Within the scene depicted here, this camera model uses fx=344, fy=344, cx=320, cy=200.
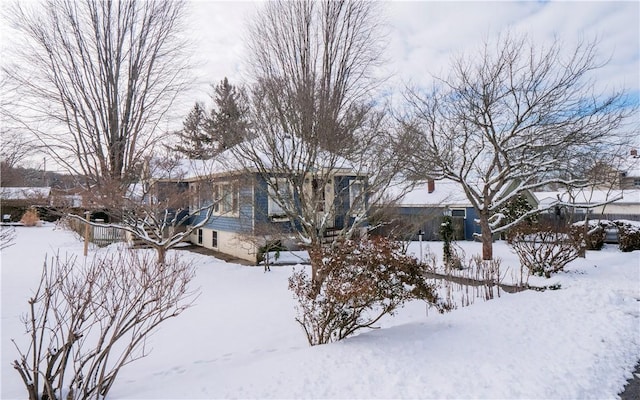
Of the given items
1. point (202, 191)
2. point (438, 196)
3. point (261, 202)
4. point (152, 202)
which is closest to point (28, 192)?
point (152, 202)

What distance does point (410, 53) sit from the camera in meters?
10.9

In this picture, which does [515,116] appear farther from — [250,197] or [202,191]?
[202,191]

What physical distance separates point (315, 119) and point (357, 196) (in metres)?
2.16

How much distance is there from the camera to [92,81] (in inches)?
476

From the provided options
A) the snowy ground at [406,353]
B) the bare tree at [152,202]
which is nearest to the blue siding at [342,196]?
the snowy ground at [406,353]

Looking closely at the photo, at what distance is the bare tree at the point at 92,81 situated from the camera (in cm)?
1147

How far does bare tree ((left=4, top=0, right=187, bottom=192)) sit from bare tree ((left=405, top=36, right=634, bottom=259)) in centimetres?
983

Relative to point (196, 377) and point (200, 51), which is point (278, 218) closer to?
point (200, 51)

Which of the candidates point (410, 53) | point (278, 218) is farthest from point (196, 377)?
point (410, 53)

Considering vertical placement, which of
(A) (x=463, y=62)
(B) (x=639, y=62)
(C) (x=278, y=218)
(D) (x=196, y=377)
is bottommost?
(D) (x=196, y=377)

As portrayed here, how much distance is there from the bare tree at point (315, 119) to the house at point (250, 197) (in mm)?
61

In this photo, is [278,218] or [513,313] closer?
[513,313]

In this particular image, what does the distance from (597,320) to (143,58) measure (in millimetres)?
15317

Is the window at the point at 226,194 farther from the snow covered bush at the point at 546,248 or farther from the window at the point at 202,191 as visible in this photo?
the snow covered bush at the point at 546,248
